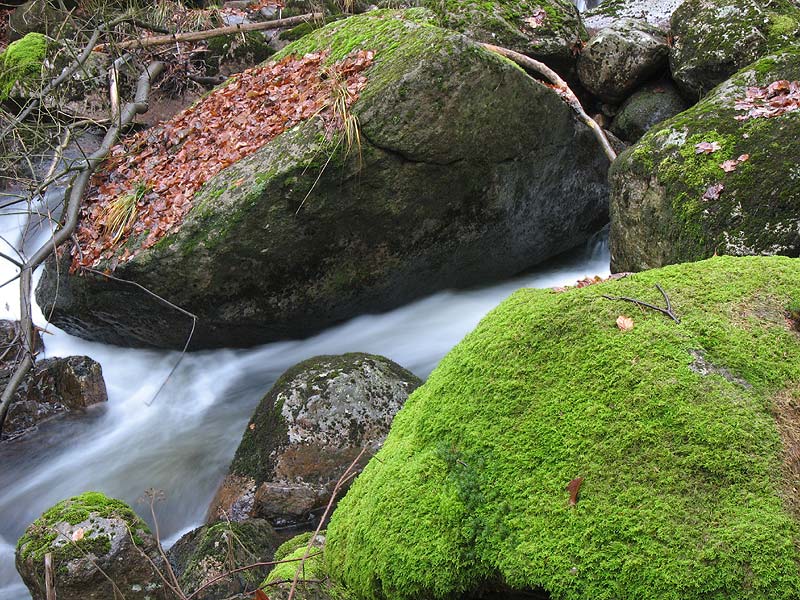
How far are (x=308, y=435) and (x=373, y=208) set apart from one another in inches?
96.5

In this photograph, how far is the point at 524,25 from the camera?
8.49m

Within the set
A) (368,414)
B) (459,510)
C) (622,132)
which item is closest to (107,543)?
(368,414)

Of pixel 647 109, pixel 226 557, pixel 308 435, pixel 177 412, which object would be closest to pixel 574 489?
pixel 226 557

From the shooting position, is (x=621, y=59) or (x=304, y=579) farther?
(x=621, y=59)

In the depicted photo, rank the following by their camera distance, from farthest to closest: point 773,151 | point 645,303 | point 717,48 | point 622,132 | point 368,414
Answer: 1. point 622,132
2. point 717,48
3. point 368,414
4. point 773,151
5. point 645,303

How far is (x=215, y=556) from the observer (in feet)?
13.6

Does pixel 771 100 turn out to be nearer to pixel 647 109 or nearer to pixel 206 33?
pixel 647 109

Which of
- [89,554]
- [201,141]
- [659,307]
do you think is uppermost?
[201,141]

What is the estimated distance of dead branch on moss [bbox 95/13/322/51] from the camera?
991cm

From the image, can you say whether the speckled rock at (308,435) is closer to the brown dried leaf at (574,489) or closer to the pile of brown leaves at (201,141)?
the pile of brown leaves at (201,141)

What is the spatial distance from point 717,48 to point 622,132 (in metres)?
1.49

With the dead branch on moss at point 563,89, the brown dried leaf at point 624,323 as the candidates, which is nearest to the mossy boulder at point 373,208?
the dead branch on moss at point 563,89

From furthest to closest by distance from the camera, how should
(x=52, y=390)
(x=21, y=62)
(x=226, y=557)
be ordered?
(x=21, y=62) → (x=52, y=390) → (x=226, y=557)

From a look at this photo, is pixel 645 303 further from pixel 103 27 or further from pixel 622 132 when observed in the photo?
pixel 103 27
